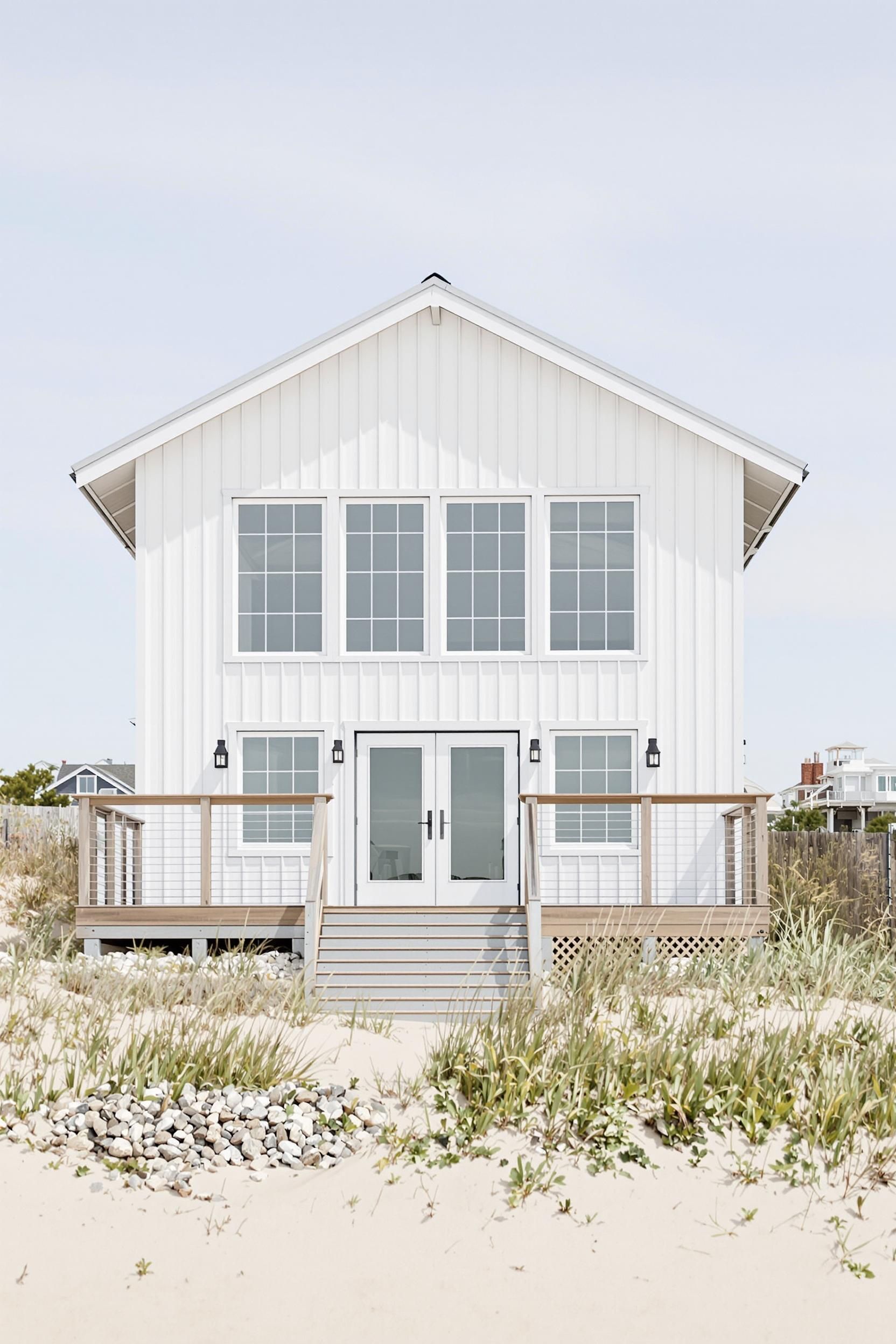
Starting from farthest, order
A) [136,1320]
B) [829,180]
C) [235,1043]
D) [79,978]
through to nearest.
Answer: [829,180]
[79,978]
[235,1043]
[136,1320]

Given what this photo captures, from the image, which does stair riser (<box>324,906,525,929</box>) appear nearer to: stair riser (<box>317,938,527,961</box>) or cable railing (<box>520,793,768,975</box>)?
stair riser (<box>317,938,527,961</box>)

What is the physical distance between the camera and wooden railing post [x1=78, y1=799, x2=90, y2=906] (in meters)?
13.0

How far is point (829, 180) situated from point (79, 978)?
13.3 m

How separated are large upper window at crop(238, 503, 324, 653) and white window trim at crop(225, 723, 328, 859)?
3.17 feet

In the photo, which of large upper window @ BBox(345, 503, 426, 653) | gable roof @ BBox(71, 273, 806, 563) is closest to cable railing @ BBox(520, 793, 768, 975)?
large upper window @ BBox(345, 503, 426, 653)

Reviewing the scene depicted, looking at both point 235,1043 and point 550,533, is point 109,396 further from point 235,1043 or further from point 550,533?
point 235,1043

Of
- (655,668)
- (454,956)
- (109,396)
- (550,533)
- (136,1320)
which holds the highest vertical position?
(109,396)

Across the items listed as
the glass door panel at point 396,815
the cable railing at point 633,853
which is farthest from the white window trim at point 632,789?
the glass door panel at point 396,815

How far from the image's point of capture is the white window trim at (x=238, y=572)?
49.7ft

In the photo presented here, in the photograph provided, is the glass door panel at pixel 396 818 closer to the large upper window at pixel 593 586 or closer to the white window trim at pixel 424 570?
the white window trim at pixel 424 570

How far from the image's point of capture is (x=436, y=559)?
15.3m

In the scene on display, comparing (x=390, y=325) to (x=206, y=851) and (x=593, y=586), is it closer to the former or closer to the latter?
(x=593, y=586)

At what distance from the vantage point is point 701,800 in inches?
533

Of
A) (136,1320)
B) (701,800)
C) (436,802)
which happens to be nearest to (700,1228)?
(136,1320)
